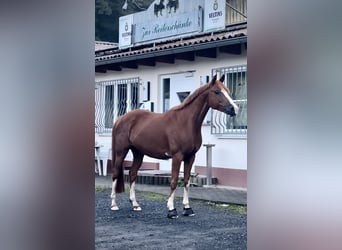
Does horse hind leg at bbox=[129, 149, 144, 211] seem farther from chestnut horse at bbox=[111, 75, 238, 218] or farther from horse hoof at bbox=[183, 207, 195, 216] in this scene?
horse hoof at bbox=[183, 207, 195, 216]

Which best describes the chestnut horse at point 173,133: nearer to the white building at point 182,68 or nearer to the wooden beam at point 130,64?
the white building at point 182,68

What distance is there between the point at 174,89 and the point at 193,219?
4.84m

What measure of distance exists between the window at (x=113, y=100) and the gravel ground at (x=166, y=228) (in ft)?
15.0

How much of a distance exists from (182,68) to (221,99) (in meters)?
4.34

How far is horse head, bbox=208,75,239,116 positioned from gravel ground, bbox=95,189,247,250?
1.17 metres

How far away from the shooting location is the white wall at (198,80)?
9062 mm

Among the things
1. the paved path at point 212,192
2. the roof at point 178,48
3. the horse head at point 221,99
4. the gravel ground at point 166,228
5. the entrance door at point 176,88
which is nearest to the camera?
the gravel ground at point 166,228

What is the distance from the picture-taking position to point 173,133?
6.61 metres

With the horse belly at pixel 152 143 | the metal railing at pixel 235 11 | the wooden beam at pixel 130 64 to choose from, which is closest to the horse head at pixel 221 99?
the horse belly at pixel 152 143

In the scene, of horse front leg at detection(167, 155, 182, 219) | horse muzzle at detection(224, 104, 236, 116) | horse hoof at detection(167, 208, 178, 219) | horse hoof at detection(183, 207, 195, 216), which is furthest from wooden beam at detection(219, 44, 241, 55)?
horse hoof at detection(167, 208, 178, 219)
